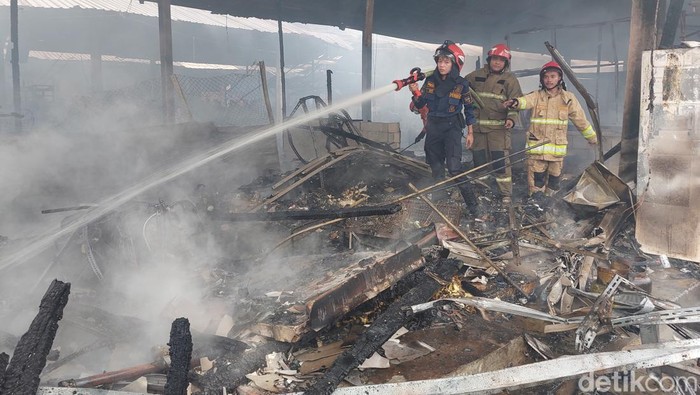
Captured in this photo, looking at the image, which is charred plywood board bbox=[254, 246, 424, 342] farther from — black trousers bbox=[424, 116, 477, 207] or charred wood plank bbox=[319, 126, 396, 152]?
charred wood plank bbox=[319, 126, 396, 152]

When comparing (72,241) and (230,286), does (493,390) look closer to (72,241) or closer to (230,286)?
(230,286)

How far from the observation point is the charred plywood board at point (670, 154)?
194 inches

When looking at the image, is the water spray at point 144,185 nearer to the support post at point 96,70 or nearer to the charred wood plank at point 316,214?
the charred wood plank at point 316,214

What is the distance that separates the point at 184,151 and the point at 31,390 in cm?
543

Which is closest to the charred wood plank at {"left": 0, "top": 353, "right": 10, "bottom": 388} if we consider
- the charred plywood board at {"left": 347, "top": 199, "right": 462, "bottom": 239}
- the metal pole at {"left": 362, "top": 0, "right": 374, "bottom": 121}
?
the charred plywood board at {"left": 347, "top": 199, "right": 462, "bottom": 239}

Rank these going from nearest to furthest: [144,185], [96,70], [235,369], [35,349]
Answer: [35,349], [235,369], [144,185], [96,70]

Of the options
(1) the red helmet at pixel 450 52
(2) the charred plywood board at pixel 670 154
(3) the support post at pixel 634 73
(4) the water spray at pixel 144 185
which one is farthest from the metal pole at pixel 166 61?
(2) the charred plywood board at pixel 670 154

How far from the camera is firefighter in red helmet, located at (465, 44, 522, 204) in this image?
708cm

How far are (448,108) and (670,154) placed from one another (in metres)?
2.69

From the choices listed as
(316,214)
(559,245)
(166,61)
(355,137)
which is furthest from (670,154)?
(166,61)

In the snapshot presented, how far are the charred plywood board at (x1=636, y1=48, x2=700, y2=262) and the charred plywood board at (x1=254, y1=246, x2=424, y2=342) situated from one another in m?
2.94

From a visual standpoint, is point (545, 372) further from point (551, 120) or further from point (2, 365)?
point (551, 120)

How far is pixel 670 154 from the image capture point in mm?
5094

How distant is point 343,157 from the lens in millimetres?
6898
